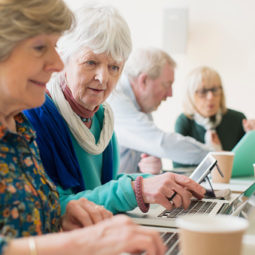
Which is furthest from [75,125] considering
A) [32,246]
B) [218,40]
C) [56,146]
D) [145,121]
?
[218,40]

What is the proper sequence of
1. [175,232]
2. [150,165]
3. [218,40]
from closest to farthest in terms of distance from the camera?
[175,232]
[150,165]
[218,40]

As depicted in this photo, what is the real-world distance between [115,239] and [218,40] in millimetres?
3604

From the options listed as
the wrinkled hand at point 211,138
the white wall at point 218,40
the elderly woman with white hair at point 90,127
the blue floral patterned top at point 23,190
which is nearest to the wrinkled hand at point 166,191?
the elderly woman with white hair at point 90,127

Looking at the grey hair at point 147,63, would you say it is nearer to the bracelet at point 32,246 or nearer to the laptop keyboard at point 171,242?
the laptop keyboard at point 171,242

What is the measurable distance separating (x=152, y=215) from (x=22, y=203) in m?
0.43

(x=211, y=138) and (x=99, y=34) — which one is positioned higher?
(x=99, y=34)

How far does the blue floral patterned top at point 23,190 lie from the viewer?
77cm

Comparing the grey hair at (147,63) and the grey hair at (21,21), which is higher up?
the grey hair at (21,21)

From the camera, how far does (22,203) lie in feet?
2.61

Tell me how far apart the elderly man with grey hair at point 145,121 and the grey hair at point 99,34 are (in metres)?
0.88

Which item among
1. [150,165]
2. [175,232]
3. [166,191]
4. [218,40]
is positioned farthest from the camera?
[218,40]

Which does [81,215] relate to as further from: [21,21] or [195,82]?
[195,82]

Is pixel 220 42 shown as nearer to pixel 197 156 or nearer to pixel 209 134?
pixel 209 134

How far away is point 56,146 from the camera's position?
1.22 meters
